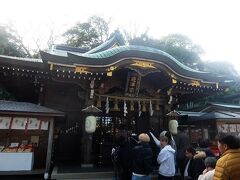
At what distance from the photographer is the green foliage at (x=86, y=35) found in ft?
111

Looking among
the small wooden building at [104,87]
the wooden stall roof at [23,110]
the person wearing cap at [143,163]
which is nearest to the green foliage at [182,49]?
the small wooden building at [104,87]

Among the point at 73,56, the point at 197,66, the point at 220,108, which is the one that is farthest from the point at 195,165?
the point at 197,66

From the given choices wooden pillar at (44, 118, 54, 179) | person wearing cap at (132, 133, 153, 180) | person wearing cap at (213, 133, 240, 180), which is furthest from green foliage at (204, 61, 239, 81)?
person wearing cap at (213, 133, 240, 180)

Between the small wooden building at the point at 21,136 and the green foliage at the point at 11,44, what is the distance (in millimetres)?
17279

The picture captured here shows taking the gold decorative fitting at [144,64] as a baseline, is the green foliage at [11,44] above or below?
above

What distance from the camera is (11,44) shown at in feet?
89.4

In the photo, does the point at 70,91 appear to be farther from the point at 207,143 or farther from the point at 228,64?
the point at 228,64

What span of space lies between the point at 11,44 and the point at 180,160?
25.3m

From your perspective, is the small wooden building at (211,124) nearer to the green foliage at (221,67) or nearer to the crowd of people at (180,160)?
the crowd of people at (180,160)

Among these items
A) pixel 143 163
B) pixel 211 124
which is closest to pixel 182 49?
pixel 211 124

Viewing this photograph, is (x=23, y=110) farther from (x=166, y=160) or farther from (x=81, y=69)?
(x=166, y=160)

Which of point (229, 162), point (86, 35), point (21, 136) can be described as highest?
point (86, 35)

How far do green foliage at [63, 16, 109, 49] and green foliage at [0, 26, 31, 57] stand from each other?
6.18 meters

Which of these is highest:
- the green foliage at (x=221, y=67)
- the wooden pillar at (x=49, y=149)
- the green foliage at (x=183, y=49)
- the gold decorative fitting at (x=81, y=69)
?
the green foliage at (x=183, y=49)
